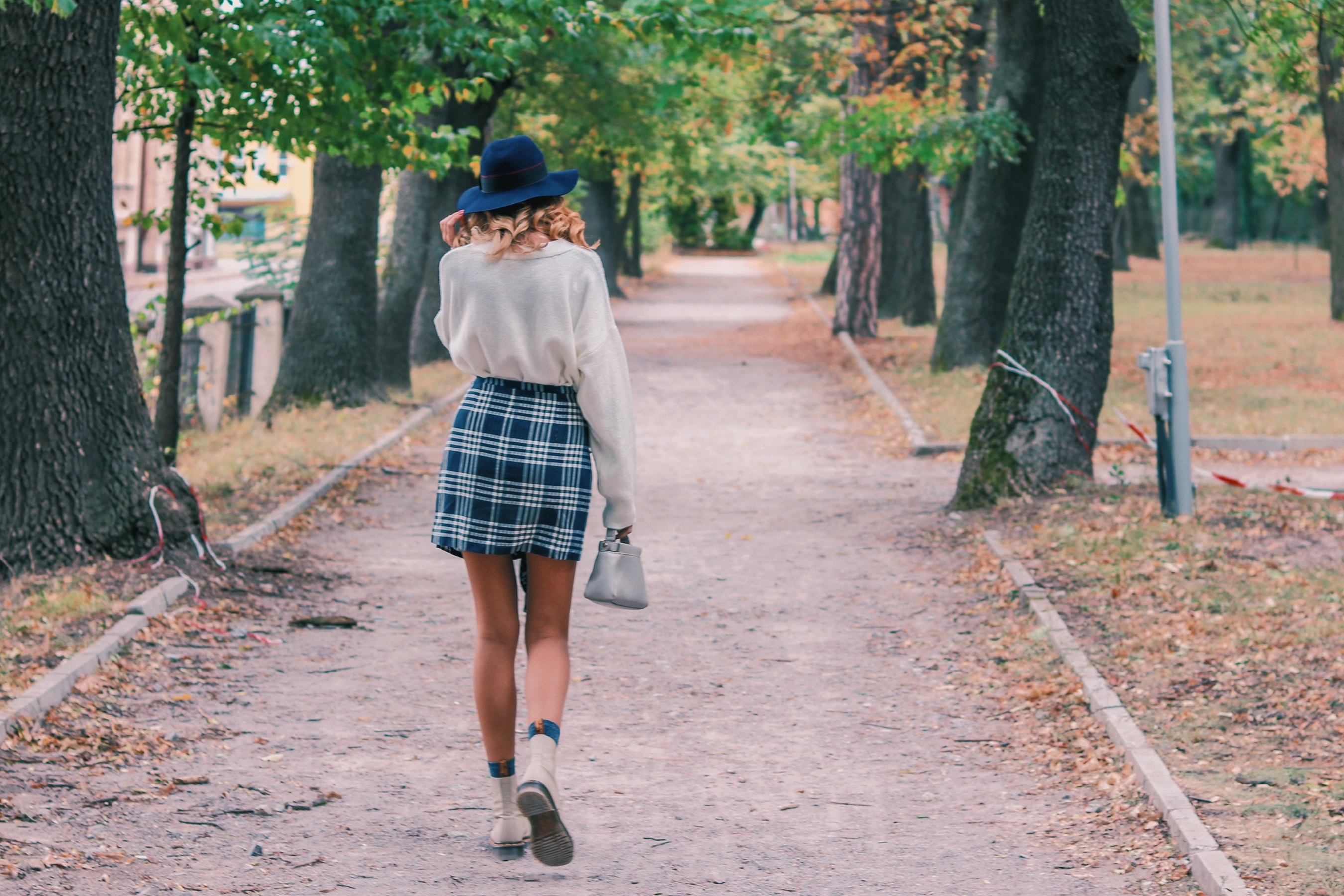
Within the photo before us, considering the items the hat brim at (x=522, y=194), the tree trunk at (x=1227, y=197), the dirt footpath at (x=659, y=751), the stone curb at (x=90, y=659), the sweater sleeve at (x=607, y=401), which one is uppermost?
the tree trunk at (x=1227, y=197)

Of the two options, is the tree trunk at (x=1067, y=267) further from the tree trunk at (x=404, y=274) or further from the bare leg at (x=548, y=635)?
the tree trunk at (x=404, y=274)

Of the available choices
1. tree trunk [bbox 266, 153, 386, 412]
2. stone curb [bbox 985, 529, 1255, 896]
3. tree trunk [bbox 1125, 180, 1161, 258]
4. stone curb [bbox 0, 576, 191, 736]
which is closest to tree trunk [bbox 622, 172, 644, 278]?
tree trunk [bbox 1125, 180, 1161, 258]

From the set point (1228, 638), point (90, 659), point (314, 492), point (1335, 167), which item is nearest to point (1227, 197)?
point (1335, 167)

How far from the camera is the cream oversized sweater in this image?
167 inches

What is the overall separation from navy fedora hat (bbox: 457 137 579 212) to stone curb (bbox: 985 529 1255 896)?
2624 mm

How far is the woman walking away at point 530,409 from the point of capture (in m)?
4.24

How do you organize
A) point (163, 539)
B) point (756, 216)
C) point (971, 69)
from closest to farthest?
1. point (163, 539)
2. point (971, 69)
3. point (756, 216)

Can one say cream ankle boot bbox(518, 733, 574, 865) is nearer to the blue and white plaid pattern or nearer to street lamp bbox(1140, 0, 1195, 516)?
the blue and white plaid pattern

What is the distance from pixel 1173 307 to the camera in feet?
30.3

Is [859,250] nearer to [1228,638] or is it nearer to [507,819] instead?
[1228,638]

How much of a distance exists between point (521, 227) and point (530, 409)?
1.66 feet

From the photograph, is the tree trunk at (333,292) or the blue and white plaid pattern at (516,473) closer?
the blue and white plaid pattern at (516,473)

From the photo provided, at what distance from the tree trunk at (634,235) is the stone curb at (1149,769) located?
35747mm

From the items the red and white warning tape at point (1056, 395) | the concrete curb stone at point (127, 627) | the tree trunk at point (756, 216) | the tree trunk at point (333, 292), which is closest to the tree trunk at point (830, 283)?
the tree trunk at point (333, 292)
